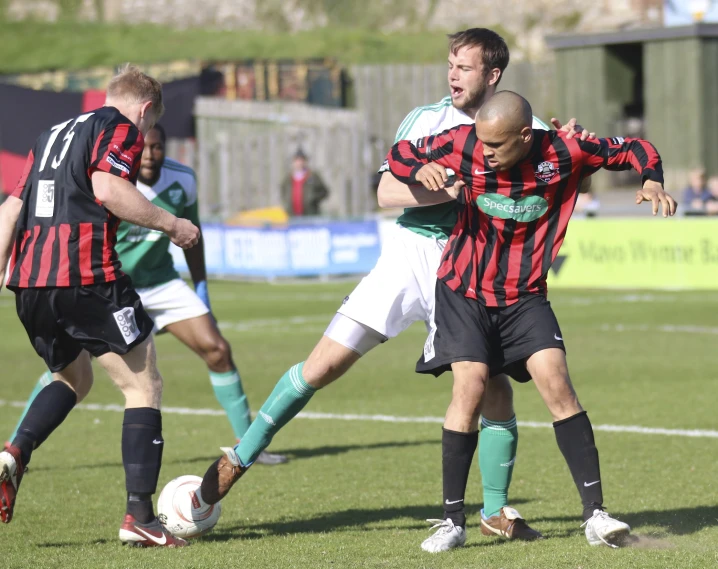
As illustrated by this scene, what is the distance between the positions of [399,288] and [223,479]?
1.14 m

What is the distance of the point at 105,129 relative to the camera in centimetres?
505

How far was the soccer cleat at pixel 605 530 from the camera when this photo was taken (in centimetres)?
481

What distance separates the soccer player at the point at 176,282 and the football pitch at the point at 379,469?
42 cm

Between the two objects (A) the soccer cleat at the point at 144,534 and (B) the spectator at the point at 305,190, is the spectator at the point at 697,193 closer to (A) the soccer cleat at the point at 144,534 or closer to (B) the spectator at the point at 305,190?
(B) the spectator at the point at 305,190

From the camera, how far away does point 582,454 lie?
5.05 m

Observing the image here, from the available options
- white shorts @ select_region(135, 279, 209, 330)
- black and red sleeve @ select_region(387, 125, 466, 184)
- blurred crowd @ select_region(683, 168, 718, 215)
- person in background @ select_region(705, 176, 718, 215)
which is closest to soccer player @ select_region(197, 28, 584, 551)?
black and red sleeve @ select_region(387, 125, 466, 184)

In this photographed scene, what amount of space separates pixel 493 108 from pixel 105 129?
63.1 inches

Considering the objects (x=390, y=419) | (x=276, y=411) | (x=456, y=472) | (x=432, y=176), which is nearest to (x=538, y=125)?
(x=432, y=176)

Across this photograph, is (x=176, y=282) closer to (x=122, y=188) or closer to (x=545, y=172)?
(x=122, y=188)

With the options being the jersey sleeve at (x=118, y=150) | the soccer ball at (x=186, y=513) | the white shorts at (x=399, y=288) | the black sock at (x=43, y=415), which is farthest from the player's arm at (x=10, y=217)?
the white shorts at (x=399, y=288)

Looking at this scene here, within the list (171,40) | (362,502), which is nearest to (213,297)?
(362,502)

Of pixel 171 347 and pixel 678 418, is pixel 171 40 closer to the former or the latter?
A: pixel 171 347

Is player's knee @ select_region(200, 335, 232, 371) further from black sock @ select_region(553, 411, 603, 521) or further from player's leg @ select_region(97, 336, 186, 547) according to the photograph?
black sock @ select_region(553, 411, 603, 521)

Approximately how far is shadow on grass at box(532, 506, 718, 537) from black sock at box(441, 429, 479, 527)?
28.4 inches
